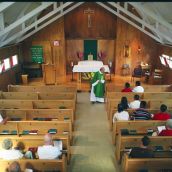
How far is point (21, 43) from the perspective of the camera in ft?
41.6

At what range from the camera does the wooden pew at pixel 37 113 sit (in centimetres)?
617

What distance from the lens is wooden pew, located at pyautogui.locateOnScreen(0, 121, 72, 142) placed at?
17.5 feet

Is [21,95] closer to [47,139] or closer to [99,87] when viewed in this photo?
[99,87]

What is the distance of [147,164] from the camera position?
13.0 feet

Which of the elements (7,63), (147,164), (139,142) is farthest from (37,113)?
(7,63)

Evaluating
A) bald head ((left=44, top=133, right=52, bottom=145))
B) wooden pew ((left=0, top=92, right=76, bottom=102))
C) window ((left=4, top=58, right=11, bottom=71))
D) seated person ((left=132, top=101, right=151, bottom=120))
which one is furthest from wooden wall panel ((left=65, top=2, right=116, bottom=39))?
bald head ((left=44, top=133, right=52, bottom=145))

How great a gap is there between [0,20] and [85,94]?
454 cm

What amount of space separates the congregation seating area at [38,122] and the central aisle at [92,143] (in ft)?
0.93

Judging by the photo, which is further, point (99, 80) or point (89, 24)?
point (89, 24)

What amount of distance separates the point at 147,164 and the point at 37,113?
3.30m

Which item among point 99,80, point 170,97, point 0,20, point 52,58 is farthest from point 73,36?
point 170,97

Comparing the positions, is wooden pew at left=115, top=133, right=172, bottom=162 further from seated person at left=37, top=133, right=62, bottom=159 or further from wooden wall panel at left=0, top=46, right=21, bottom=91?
wooden wall panel at left=0, top=46, right=21, bottom=91

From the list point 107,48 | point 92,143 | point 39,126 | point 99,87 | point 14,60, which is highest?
point 107,48

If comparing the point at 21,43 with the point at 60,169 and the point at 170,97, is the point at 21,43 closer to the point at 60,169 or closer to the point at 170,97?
the point at 170,97
